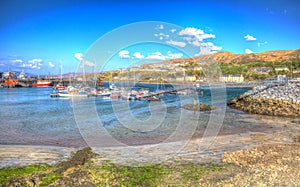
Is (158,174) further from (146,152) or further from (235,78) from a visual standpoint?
(235,78)

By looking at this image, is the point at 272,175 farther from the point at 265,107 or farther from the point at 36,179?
the point at 265,107

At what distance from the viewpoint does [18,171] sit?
732 cm

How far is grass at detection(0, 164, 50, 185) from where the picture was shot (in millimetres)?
6797

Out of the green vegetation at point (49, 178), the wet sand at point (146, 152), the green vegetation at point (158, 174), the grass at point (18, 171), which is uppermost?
the green vegetation at point (49, 178)

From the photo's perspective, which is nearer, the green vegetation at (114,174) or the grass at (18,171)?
the green vegetation at (114,174)

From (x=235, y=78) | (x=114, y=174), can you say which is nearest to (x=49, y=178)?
(x=114, y=174)

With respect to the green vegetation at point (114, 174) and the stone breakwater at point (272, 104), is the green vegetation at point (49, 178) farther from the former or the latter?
the stone breakwater at point (272, 104)

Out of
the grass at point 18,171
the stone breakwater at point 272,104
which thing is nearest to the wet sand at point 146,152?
the grass at point 18,171

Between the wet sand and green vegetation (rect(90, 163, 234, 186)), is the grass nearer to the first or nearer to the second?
the wet sand

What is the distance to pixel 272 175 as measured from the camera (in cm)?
683

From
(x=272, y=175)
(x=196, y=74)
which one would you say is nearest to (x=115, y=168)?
(x=272, y=175)

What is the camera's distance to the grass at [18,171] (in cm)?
680

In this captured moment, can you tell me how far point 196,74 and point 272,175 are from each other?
323 feet

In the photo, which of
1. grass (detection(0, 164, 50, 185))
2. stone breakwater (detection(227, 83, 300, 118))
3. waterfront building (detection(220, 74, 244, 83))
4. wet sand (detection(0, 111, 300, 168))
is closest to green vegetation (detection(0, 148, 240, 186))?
grass (detection(0, 164, 50, 185))
